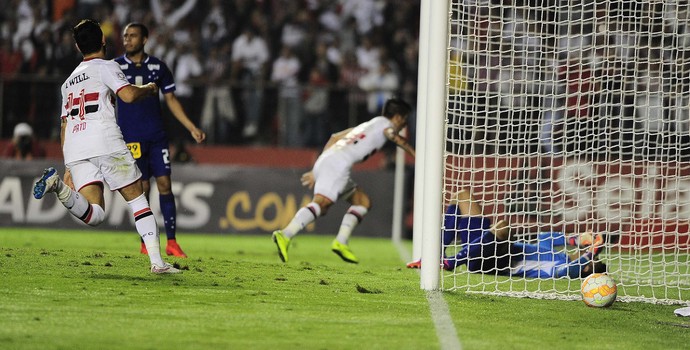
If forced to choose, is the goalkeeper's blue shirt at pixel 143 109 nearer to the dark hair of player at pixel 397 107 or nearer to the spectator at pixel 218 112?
the dark hair of player at pixel 397 107

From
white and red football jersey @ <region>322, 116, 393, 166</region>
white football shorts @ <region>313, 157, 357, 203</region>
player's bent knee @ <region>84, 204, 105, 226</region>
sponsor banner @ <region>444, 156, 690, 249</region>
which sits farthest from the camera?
white and red football jersey @ <region>322, 116, 393, 166</region>

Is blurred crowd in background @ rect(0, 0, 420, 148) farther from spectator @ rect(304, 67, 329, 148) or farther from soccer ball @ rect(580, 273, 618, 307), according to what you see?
soccer ball @ rect(580, 273, 618, 307)

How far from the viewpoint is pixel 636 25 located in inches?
406

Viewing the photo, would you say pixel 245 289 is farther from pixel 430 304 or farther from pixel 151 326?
pixel 151 326

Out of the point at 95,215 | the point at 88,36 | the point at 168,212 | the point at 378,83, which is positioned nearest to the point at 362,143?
the point at 168,212

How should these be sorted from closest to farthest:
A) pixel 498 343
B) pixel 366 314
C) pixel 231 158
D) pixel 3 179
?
pixel 498 343 → pixel 366 314 → pixel 3 179 → pixel 231 158

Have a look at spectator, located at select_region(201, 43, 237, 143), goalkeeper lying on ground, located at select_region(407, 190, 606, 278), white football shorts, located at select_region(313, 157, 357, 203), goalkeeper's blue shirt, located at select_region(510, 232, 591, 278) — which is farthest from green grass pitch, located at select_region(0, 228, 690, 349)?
spectator, located at select_region(201, 43, 237, 143)

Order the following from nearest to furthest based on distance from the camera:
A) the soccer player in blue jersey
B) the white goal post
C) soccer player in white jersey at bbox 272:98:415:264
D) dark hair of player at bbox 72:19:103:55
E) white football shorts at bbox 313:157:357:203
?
dark hair of player at bbox 72:19:103:55 → the white goal post → the soccer player in blue jersey → soccer player in white jersey at bbox 272:98:415:264 → white football shorts at bbox 313:157:357:203

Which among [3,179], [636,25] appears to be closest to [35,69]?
[3,179]

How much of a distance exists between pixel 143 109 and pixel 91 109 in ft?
8.14

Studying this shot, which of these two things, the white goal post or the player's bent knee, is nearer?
the white goal post

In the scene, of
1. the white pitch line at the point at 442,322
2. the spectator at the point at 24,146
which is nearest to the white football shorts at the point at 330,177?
the white pitch line at the point at 442,322

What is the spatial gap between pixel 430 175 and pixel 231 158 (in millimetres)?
10233

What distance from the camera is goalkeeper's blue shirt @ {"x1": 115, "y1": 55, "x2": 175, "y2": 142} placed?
11.0m
